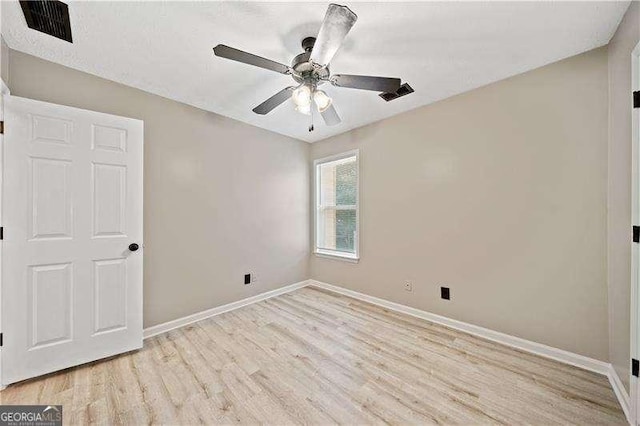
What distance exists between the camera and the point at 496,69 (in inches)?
83.0

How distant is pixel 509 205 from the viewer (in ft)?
7.26

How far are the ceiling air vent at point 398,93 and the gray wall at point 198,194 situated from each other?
174 centimetres

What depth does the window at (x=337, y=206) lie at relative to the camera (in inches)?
142

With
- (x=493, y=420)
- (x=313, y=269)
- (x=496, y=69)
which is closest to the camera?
(x=493, y=420)

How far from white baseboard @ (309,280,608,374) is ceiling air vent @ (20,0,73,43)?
3752 mm

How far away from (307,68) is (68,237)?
2.27 metres

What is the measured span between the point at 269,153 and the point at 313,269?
6.53 ft

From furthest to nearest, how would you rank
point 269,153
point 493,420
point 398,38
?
point 269,153 → point 398,38 → point 493,420

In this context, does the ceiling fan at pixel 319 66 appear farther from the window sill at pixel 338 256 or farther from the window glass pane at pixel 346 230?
the window sill at pixel 338 256

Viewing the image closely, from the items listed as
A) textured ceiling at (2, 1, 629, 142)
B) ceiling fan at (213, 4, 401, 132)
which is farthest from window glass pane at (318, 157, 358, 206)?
ceiling fan at (213, 4, 401, 132)

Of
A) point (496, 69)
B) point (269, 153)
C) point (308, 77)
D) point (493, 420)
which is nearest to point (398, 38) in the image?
point (308, 77)

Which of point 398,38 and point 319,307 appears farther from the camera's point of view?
point 319,307

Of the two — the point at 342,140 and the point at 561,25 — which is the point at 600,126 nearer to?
the point at 561,25

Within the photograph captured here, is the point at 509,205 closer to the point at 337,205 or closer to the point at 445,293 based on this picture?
the point at 445,293
